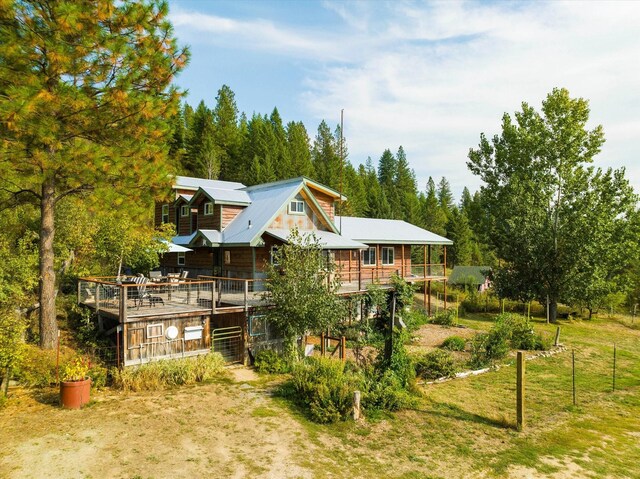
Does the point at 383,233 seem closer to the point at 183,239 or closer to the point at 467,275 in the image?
the point at 183,239

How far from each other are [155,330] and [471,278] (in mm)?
35439

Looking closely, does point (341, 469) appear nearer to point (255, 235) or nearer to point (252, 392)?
point (252, 392)

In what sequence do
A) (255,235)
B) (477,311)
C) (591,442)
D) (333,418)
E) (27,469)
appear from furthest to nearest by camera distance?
1. (477,311)
2. (255,235)
3. (333,418)
4. (591,442)
5. (27,469)

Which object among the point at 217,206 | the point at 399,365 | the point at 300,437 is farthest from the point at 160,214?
the point at 300,437

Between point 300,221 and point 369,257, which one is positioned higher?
point 300,221

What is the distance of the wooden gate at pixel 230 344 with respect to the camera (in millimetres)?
16859

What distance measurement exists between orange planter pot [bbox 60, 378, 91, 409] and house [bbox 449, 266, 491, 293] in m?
37.3

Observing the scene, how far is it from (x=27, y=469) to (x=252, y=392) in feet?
21.3

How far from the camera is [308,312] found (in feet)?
52.4

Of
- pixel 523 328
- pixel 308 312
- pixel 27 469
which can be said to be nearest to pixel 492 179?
pixel 523 328

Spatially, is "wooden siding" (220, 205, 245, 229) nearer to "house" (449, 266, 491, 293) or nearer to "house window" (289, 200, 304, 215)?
"house window" (289, 200, 304, 215)

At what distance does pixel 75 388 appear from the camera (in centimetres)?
1146

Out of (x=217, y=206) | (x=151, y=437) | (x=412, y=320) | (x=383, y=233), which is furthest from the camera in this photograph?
(x=383, y=233)

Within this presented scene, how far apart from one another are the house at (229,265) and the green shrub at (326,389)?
4274 mm
